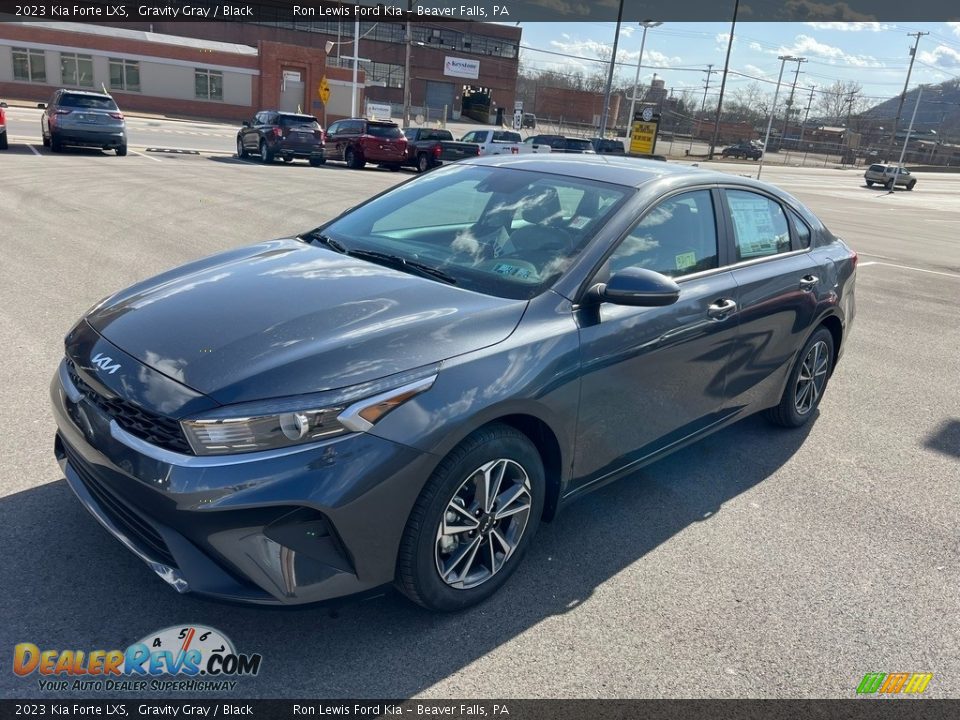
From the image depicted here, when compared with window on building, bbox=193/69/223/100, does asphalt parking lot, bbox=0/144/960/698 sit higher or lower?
lower

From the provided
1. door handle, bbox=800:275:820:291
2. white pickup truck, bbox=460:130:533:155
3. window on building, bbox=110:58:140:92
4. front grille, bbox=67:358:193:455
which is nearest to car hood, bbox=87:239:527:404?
front grille, bbox=67:358:193:455

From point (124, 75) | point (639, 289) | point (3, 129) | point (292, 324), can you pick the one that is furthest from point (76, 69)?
point (639, 289)

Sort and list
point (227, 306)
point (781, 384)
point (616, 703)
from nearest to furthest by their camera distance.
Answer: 1. point (616, 703)
2. point (227, 306)
3. point (781, 384)

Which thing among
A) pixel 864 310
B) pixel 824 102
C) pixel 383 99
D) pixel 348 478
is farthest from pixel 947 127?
pixel 348 478

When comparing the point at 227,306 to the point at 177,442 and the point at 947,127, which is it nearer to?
the point at 177,442

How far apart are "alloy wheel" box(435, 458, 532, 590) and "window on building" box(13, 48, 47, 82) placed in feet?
179

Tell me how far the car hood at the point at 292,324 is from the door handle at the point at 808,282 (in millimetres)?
2354

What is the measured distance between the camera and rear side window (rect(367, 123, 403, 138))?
83.2 feet

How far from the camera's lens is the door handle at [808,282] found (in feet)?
15.0

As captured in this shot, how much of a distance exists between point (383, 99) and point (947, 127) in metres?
108

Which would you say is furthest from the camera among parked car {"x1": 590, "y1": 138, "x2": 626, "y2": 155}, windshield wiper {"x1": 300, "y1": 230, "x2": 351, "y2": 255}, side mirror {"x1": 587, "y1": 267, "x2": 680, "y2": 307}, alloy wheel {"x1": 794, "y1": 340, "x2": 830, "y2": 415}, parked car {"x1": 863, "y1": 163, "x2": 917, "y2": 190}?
parked car {"x1": 863, "y1": 163, "x2": 917, "y2": 190}

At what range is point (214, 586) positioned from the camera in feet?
7.96

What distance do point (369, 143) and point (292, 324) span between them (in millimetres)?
23626

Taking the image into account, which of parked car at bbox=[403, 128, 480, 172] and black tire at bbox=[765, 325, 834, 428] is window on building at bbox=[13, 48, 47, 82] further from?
black tire at bbox=[765, 325, 834, 428]
